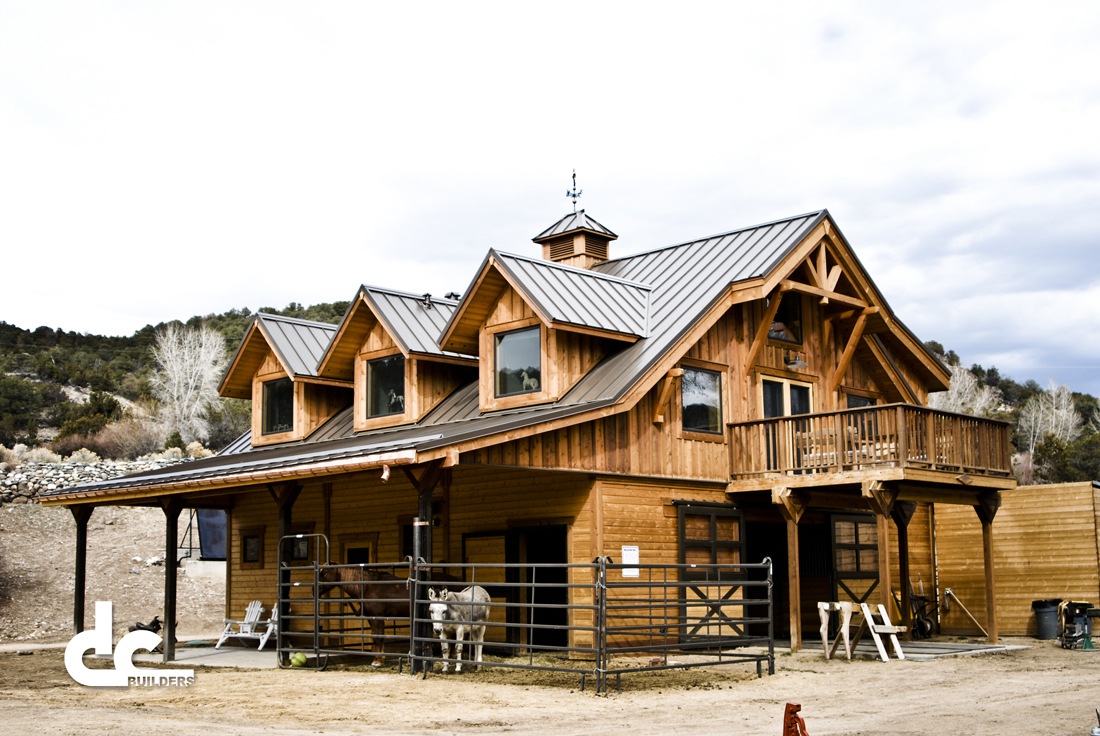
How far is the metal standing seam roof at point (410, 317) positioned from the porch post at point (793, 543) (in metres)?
6.08

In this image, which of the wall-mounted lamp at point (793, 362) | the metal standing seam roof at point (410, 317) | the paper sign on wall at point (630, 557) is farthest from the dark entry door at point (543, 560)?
the wall-mounted lamp at point (793, 362)

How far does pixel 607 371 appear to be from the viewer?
1900 cm

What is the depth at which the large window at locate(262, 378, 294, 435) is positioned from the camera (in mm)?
24078

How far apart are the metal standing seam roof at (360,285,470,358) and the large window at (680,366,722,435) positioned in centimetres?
414

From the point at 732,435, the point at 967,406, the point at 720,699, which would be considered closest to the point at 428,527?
the point at 720,699

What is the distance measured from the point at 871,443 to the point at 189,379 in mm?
51937

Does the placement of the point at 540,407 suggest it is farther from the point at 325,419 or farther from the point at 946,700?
the point at 946,700

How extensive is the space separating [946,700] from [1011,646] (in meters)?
7.46

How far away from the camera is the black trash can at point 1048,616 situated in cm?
2105

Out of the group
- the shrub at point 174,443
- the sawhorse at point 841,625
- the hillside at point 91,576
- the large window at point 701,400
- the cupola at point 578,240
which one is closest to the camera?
the sawhorse at point 841,625

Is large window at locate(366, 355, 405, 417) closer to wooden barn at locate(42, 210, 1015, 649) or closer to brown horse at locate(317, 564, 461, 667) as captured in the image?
wooden barn at locate(42, 210, 1015, 649)

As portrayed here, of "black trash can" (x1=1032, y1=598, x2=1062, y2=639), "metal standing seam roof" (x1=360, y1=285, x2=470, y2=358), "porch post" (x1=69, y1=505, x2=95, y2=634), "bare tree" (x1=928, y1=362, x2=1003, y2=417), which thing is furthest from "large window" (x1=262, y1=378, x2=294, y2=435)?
"bare tree" (x1=928, y1=362, x2=1003, y2=417)

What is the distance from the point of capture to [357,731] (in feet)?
→ 34.5

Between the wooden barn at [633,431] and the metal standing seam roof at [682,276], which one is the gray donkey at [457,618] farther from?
the metal standing seam roof at [682,276]
